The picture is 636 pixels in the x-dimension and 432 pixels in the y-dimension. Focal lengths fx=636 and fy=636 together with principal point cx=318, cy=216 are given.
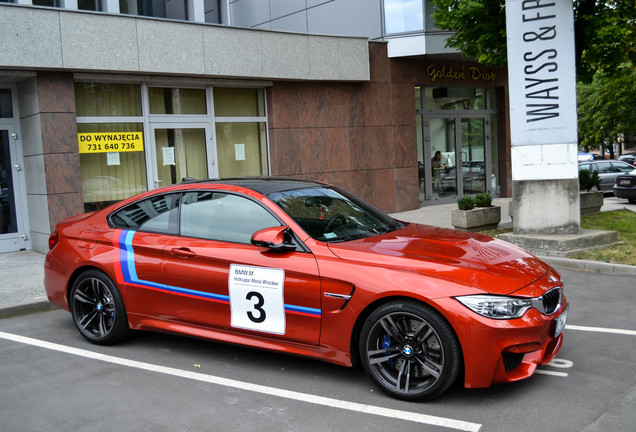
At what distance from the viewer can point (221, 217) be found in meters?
5.42

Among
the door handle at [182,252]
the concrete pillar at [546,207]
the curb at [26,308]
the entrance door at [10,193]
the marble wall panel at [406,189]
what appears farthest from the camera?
the marble wall panel at [406,189]

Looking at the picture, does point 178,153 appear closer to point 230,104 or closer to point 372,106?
point 230,104

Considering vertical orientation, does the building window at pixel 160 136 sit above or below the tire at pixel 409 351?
above

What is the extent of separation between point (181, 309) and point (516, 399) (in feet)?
9.01

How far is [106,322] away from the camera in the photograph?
5.95 meters

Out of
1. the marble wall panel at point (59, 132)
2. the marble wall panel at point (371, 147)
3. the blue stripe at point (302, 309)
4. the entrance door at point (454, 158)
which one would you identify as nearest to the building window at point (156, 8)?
the marble wall panel at point (59, 132)

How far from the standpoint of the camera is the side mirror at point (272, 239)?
4.82m

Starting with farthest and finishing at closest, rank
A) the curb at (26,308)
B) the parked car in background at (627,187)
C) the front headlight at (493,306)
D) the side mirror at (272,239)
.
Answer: the parked car in background at (627,187)
the curb at (26,308)
the side mirror at (272,239)
the front headlight at (493,306)

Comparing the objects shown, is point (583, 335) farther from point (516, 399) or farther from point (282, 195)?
point (282, 195)

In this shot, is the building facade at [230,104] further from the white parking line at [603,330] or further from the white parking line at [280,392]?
the white parking line at [603,330]

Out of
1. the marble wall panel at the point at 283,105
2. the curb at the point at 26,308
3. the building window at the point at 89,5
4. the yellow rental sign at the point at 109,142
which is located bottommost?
the curb at the point at 26,308

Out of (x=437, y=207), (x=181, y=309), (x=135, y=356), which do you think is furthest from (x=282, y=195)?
(x=437, y=207)

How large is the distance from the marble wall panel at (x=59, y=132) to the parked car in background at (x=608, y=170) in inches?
735

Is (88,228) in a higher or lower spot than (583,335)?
higher
